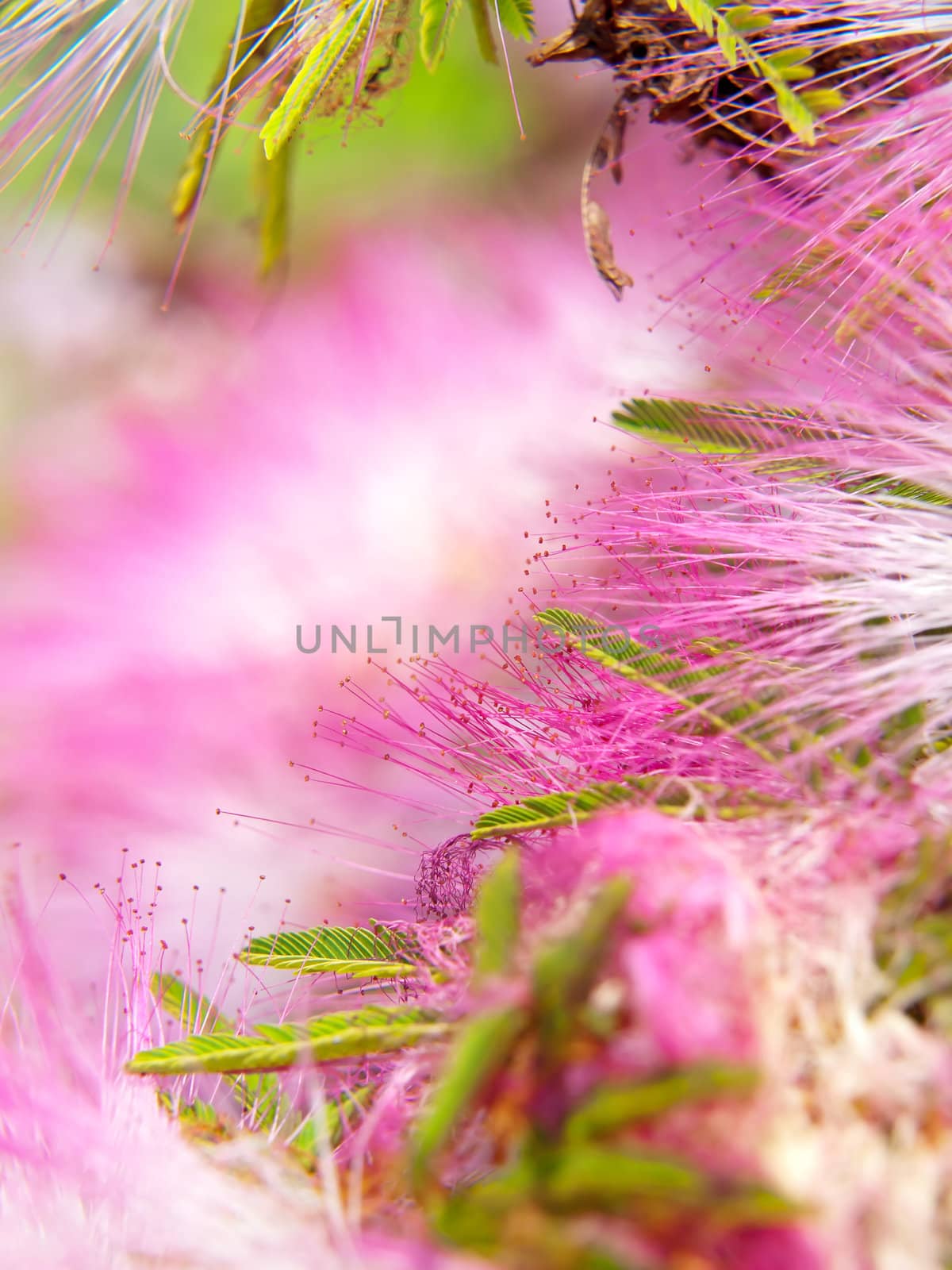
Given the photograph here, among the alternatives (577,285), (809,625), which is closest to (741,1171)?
(809,625)

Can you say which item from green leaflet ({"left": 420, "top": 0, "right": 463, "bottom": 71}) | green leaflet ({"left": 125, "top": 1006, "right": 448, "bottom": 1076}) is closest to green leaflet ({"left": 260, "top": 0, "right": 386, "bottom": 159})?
green leaflet ({"left": 420, "top": 0, "right": 463, "bottom": 71})

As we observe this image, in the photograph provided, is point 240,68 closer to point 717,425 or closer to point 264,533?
point 717,425

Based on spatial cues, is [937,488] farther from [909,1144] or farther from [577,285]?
[577,285]

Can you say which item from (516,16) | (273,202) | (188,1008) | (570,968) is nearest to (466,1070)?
(570,968)

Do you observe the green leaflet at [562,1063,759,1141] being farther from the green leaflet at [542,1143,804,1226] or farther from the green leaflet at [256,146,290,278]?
the green leaflet at [256,146,290,278]

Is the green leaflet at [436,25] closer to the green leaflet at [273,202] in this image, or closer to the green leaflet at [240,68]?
the green leaflet at [240,68]

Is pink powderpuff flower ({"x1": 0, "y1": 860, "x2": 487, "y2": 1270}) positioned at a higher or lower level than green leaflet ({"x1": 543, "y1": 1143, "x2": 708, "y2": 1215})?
lower
